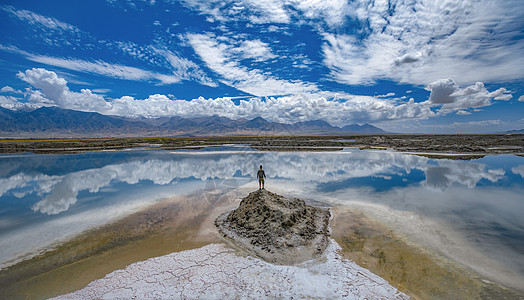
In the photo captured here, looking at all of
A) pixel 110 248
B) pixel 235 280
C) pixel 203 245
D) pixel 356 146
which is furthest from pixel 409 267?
pixel 356 146

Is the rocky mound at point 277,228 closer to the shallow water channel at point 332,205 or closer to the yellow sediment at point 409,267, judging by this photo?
the shallow water channel at point 332,205

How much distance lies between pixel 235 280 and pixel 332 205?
7589 mm

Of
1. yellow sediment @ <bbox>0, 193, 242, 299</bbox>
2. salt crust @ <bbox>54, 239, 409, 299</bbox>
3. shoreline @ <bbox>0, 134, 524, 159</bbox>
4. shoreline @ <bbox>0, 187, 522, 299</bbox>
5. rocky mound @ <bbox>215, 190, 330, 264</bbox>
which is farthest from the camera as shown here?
shoreline @ <bbox>0, 134, 524, 159</bbox>

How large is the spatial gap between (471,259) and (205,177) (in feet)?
54.7

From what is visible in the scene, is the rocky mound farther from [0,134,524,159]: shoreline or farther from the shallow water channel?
[0,134,524,159]: shoreline

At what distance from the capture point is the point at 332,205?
40.2 ft

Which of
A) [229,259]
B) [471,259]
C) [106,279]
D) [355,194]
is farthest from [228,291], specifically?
[355,194]

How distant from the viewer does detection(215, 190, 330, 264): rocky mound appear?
738 centimetres

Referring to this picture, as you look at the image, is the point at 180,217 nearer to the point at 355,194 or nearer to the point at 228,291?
the point at 228,291

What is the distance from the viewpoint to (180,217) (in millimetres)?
10734

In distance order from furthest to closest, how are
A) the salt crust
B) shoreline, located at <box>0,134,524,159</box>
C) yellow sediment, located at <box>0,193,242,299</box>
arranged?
shoreline, located at <box>0,134,524,159</box>, yellow sediment, located at <box>0,193,242,299</box>, the salt crust

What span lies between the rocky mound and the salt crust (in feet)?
1.60

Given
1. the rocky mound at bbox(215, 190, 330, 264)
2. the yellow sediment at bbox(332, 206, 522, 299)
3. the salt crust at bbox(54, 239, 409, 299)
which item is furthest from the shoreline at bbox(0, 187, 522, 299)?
the rocky mound at bbox(215, 190, 330, 264)

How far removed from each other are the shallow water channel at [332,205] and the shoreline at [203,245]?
4.1 inches
